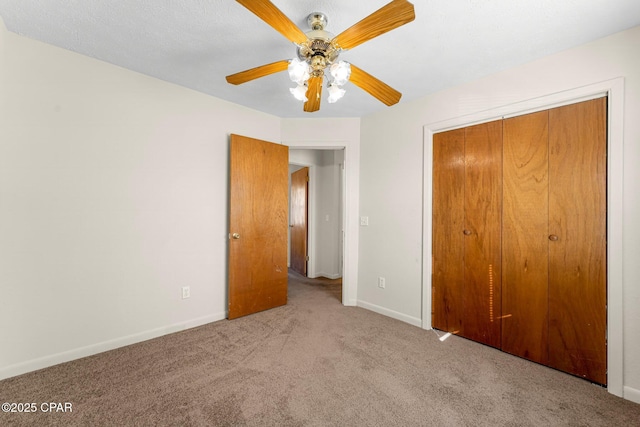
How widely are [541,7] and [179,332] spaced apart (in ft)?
11.8

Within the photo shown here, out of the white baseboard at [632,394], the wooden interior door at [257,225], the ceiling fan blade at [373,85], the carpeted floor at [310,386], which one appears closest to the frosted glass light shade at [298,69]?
the ceiling fan blade at [373,85]

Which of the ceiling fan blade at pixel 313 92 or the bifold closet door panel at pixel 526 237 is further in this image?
the bifold closet door panel at pixel 526 237

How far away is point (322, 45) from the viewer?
1507 millimetres

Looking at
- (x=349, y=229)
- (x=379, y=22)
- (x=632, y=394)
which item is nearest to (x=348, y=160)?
(x=349, y=229)

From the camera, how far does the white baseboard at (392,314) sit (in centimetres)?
287

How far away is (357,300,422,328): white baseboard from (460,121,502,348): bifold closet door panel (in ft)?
1.52

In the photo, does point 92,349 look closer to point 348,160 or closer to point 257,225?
point 257,225

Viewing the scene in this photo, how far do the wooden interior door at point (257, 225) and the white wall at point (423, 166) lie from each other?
1003 mm

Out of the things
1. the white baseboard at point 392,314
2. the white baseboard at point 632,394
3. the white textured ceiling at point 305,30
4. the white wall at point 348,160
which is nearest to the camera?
the white textured ceiling at point 305,30

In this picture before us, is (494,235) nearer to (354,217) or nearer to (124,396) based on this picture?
(354,217)

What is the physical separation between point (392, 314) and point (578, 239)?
1.77m

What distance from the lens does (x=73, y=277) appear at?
2.13 meters

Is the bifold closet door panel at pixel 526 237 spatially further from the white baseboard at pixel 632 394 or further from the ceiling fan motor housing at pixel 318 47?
the ceiling fan motor housing at pixel 318 47


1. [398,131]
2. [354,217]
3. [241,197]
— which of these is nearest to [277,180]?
[241,197]
